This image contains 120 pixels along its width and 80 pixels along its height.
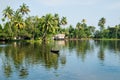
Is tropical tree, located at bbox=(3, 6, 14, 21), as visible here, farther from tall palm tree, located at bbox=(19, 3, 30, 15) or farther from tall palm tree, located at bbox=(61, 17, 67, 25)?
tall palm tree, located at bbox=(61, 17, 67, 25)

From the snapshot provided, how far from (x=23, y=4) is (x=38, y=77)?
90.4 meters

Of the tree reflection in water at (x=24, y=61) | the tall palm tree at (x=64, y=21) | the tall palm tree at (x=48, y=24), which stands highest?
the tall palm tree at (x=64, y=21)

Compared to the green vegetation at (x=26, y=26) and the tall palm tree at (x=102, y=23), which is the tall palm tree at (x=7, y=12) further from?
the tall palm tree at (x=102, y=23)

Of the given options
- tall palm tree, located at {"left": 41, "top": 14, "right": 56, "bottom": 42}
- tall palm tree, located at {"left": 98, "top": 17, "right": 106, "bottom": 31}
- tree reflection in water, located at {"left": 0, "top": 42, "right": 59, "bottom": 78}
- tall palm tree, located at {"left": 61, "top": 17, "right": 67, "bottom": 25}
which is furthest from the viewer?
tall palm tree, located at {"left": 98, "top": 17, "right": 106, "bottom": 31}

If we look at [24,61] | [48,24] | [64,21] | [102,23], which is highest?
[102,23]

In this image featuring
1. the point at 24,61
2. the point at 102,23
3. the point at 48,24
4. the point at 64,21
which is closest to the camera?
the point at 24,61

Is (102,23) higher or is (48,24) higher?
(102,23)

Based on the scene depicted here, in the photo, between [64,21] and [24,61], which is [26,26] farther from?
[24,61]

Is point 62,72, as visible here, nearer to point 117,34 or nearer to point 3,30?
point 3,30

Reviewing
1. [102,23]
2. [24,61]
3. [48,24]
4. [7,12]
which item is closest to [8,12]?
[7,12]

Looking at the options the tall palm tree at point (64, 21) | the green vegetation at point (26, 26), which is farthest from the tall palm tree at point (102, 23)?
the green vegetation at point (26, 26)

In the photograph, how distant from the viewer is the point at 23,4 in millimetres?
114938

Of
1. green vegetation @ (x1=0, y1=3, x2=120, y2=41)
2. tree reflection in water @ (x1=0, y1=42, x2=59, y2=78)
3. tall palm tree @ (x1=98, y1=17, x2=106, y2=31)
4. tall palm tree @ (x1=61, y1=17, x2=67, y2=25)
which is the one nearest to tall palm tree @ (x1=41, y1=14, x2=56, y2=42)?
green vegetation @ (x1=0, y1=3, x2=120, y2=41)

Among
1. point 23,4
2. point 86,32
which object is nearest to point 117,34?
point 86,32
